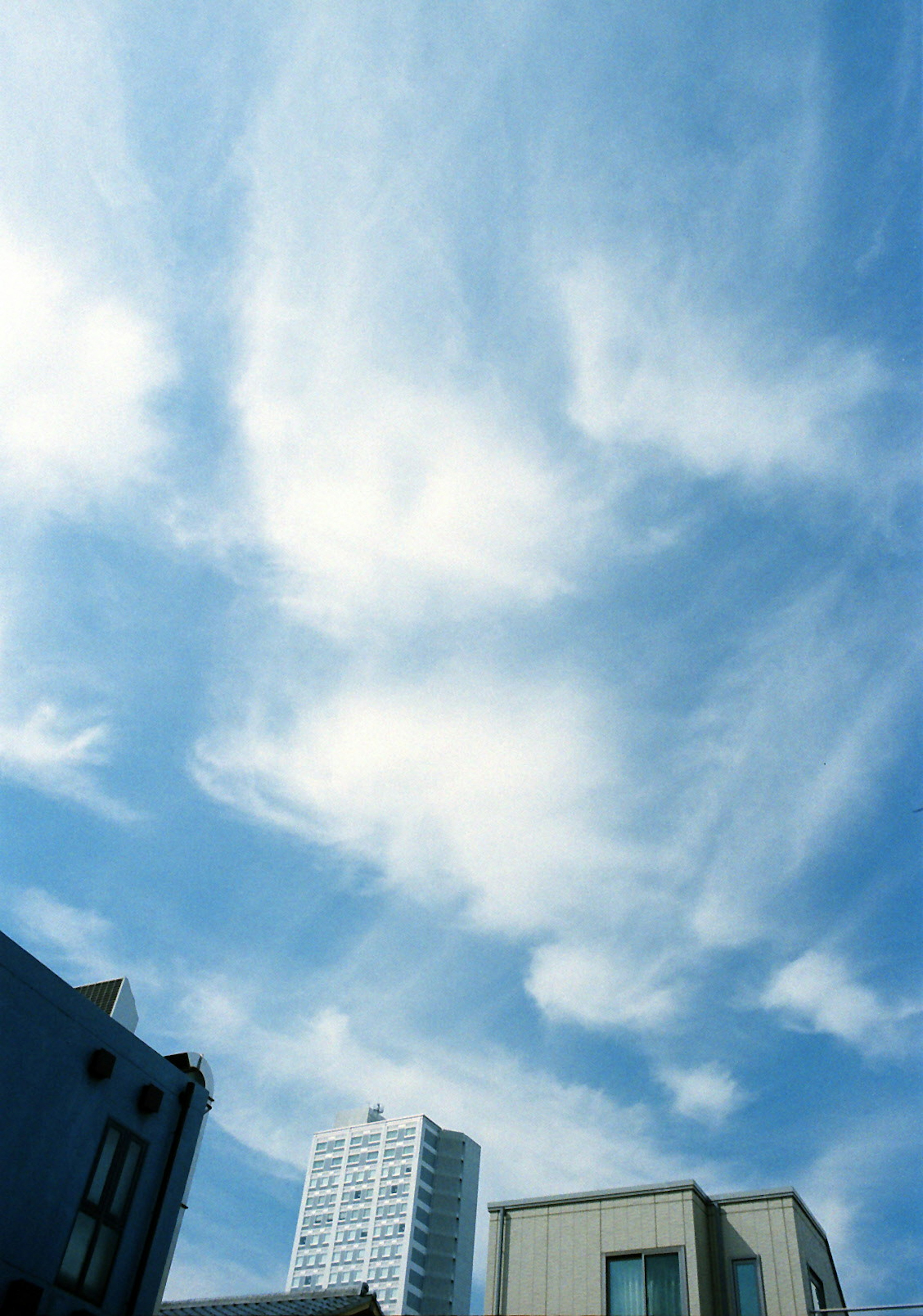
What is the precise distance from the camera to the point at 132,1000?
987 inches

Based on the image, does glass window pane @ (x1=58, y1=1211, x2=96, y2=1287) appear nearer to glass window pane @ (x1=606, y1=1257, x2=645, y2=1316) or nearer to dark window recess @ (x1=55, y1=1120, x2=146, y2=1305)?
dark window recess @ (x1=55, y1=1120, x2=146, y2=1305)

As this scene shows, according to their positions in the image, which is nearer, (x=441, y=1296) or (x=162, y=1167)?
(x=162, y=1167)

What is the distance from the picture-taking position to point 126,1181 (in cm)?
1606

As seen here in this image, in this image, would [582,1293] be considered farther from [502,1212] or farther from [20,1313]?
[20,1313]

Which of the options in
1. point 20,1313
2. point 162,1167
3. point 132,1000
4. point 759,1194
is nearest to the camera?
point 20,1313

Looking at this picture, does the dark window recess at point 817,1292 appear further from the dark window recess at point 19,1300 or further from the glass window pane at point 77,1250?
the dark window recess at point 19,1300

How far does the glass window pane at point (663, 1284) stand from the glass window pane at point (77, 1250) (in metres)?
11.0

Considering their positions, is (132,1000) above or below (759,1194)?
above

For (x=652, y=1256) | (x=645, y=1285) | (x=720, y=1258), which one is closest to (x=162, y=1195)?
(x=645, y=1285)

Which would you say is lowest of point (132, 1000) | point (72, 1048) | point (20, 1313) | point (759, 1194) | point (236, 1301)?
point (20, 1313)

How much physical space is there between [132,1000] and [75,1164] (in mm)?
10427

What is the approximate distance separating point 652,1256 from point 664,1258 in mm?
255

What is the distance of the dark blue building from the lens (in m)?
13.8

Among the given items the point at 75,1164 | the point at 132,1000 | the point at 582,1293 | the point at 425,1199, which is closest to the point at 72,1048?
the point at 75,1164
